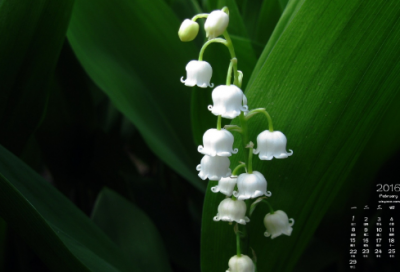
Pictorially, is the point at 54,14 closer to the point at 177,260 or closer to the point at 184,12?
the point at 184,12

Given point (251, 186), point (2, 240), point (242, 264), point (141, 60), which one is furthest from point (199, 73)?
point (2, 240)

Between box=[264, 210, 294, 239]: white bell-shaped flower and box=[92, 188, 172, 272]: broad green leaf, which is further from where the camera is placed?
box=[92, 188, 172, 272]: broad green leaf

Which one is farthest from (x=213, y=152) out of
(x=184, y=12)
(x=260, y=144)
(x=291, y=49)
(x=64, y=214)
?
(x=184, y=12)

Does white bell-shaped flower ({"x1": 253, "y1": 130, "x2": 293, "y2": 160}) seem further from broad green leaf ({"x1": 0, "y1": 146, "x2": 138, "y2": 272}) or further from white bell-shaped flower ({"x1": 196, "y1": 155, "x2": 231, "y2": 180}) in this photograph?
broad green leaf ({"x1": 0, "y1": 146, "x2": 138, "y2": 272})

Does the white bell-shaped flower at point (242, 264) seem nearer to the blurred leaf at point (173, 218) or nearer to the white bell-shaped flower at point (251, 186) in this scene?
the white bell-shaped flower at point (251, 186)

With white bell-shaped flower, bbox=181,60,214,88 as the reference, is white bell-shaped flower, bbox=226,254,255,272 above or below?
below

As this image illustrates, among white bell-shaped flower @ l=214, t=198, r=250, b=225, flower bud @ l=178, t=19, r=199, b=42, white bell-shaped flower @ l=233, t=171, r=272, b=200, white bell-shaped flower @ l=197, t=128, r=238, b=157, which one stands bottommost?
white bell-shaped flower @ l=214, t=198, r=250, b=225

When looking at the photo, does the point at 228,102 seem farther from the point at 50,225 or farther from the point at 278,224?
the point at 50,225

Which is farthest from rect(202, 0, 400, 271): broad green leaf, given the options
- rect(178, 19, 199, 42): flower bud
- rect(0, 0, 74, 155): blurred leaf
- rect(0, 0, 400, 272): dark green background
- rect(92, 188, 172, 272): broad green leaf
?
rect(0, 0, 74, 155): blurred leaf
